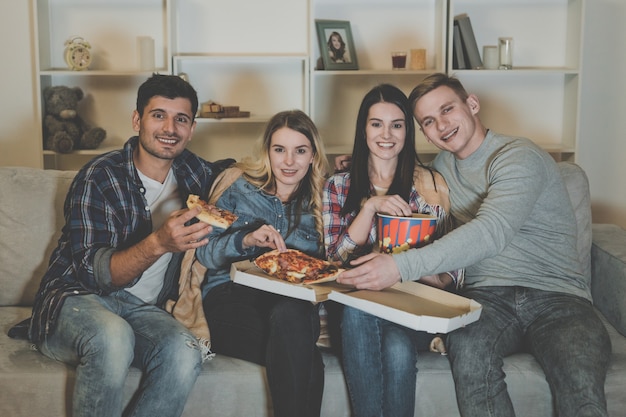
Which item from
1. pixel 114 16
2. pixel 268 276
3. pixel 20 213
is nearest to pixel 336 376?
pixel 268 276

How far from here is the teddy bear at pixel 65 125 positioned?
3814 mm

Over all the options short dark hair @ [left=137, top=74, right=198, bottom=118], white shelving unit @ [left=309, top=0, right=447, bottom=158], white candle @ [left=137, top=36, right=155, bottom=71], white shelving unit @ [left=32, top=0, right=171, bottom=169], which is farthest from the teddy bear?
short dark hair @ [left=137, top=74, right=198, bottom=118]

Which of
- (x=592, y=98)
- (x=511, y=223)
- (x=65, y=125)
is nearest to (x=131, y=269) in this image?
(x=511, y=223)

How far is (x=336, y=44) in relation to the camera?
397cm

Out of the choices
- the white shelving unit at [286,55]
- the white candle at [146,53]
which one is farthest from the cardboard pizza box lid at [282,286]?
the white candle at [146,53]

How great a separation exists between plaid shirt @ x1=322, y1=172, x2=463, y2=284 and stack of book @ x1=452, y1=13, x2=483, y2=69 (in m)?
1.63

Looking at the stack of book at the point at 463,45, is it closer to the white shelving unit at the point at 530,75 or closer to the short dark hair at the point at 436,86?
the white shelving unit at the point at 530,75

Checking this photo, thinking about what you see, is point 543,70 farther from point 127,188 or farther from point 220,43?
point 127,188

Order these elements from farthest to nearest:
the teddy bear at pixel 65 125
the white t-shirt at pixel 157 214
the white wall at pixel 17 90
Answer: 1. the white wall at pixel 17 90
2. the teddy bear at pixel 65 125
3. the white t-shirt at pixel 157 214

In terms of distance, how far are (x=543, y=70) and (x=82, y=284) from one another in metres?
2.63

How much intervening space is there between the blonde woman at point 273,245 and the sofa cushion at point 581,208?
0.84 m

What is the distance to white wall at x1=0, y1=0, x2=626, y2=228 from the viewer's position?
13.4 feet

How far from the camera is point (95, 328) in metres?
2.09

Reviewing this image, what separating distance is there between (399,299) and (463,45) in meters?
2.13
